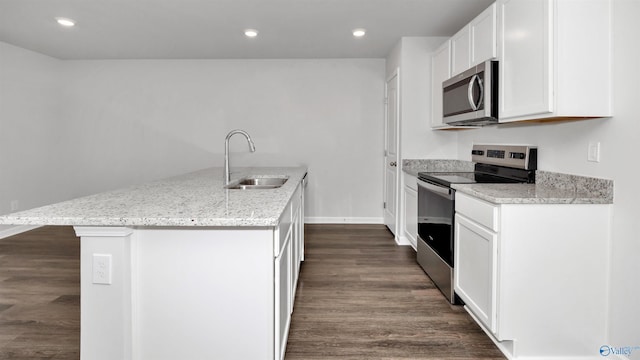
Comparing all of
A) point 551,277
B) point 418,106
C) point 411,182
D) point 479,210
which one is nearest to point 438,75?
point 418,106

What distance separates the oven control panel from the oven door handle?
56 centimetres

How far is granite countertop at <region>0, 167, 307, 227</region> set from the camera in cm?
147

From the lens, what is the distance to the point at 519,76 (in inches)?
92.5

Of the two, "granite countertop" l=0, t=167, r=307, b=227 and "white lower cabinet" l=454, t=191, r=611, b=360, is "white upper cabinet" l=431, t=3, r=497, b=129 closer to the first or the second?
"white lower cabinet" l=454, t=191, r=611, b=360

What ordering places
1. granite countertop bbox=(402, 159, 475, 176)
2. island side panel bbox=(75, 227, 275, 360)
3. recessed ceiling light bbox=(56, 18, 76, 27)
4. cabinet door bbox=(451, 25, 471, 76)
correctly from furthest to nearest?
1. granite countertop bbox=(402, 159, 475, 176)
2. recessed ceiling light bbox=(56, 18, 76, 27)
3. cabinet door bbox=(451, 25, 471, 76)
4. island side panel bbox=(75, 227, 275, 360)

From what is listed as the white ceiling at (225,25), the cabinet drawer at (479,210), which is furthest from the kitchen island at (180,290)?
the white ceiling at (225,25)

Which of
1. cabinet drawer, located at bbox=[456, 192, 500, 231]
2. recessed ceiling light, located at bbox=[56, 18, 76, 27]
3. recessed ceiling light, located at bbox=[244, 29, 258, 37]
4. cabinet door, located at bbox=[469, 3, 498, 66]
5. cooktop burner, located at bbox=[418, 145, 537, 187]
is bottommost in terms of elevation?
cabinet drawer, located at bbox=[456, 192, 500, 231]

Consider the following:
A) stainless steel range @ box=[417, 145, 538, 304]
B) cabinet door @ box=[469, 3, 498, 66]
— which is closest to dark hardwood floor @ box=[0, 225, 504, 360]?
stainless steel range @ box=[417, 145, 538, 304]

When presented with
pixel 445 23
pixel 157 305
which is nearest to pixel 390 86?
pixel 445 23

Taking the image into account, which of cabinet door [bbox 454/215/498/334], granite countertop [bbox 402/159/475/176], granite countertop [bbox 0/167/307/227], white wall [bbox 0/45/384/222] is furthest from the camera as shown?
white wall [bbox 0/45/384/222]

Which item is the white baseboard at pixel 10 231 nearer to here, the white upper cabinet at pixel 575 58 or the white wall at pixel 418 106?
the white wall at pixel 418 106

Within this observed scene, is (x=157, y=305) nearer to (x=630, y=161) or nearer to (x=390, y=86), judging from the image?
(x=630, y=161)

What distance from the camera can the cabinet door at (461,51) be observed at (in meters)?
3.11

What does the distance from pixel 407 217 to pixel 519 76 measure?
2.18 metres
